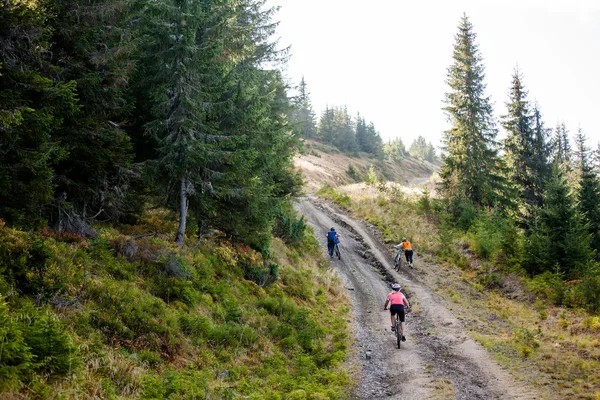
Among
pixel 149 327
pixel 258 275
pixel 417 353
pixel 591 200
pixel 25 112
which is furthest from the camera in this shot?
pixel 591 200

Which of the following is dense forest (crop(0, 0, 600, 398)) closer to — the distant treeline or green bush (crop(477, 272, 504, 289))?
green bush (crop(477, 272, 504, 289))

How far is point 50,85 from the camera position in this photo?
8.83m

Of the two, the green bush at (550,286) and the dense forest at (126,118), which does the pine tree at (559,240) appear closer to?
the green bush at (550,286)

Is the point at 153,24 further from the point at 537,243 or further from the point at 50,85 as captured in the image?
the point at 537,243

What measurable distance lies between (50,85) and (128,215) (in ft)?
20.0

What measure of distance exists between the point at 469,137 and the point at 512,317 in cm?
1791

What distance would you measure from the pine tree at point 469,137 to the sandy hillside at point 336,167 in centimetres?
1584

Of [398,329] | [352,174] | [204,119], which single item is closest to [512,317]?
[398,329]

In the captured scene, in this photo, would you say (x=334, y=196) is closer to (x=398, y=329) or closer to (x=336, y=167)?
(x=398, y=329)

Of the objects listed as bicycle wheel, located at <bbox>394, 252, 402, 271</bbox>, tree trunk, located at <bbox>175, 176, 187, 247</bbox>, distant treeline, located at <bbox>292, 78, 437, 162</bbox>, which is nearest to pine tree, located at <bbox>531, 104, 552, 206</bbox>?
bicycle wheel, located at <bbox>394, 252, 402, 271</bbox>

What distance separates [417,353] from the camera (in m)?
11.7

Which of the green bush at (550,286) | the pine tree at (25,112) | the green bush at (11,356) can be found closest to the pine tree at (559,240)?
the green bush at (550,286)

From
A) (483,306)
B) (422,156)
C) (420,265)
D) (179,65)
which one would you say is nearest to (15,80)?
(179,65)

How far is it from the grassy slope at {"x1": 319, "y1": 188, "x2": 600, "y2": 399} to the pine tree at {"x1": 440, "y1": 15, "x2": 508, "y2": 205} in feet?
14.1
